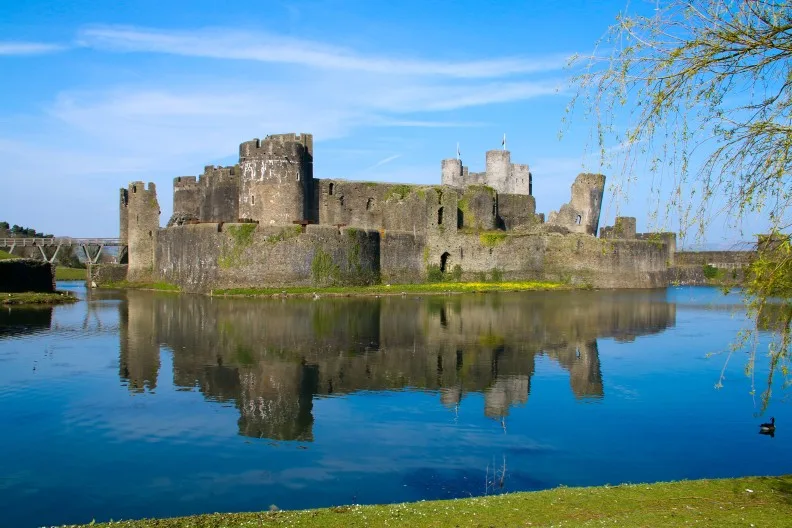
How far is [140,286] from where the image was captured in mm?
43656

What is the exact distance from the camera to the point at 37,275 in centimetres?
3719

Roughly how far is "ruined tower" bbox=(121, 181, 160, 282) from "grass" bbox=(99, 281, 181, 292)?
26.9 inches

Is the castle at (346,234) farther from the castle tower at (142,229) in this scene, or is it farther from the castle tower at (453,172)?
the castle tower at (453,172)

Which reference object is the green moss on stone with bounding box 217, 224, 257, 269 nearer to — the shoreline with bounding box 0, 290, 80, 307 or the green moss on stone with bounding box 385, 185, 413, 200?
the shoreline with bounding box 0, 290, 80, 307

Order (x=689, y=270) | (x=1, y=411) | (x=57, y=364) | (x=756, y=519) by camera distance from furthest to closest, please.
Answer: (x=689, y=270) → (x=57, y=364) → (x=1, y=411) → (x=756, y=519)

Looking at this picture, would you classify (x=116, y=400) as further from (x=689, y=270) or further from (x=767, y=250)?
(x=689, y=270)

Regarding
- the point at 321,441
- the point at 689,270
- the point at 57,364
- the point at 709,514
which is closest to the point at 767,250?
the point at 709,514

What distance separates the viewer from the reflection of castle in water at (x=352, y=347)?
1491 centimetres

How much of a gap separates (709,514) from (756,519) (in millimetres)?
421

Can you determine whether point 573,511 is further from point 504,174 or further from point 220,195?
point 504,174

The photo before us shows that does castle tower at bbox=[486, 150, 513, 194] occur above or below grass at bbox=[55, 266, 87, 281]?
above

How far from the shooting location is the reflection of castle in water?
14906 mm

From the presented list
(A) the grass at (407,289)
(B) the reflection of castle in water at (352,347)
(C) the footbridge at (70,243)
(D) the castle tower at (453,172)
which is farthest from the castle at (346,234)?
(D) the castle tower at (453,172)

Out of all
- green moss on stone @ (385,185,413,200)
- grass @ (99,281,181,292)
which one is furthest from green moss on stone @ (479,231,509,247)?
grass @ (99,281,181,292)
